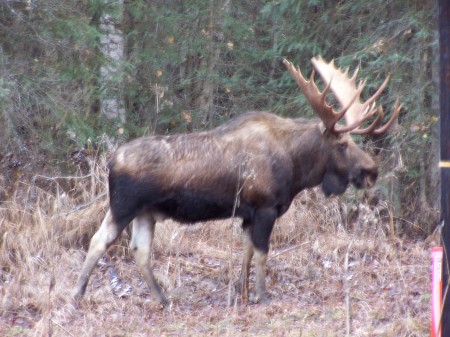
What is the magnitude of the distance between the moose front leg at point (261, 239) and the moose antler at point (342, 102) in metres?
1.16

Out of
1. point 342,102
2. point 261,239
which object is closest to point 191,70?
point 342,102

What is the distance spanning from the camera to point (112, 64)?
13523 millimetres

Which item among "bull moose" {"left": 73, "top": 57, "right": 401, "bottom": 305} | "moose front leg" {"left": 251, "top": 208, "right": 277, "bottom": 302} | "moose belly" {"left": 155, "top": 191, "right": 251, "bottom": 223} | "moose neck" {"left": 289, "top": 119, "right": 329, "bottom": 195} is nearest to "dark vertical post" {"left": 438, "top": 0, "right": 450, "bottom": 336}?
"bull moose" {"left": 73, "top": 57, "right": 401, "bottom": 305}

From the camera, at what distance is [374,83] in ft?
40.8

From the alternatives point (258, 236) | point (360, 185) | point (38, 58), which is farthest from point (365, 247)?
point (38, 58)

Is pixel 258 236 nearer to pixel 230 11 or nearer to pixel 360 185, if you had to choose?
pixel 360 185

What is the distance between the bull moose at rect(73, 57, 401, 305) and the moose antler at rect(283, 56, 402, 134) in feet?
0.04

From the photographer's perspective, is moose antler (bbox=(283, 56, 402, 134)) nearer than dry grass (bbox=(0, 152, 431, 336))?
No

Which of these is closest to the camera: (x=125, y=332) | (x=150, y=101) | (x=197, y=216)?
(x=125, y=332)

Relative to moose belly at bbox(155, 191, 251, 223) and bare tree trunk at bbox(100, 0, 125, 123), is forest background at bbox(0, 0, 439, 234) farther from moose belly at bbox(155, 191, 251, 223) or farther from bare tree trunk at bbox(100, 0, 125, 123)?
moose belly at bbox(155, 191, 251, 223)

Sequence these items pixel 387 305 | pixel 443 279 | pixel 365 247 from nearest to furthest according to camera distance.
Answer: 1. pixel 443 279
2. pixel 387 305
3. pixel 365 247

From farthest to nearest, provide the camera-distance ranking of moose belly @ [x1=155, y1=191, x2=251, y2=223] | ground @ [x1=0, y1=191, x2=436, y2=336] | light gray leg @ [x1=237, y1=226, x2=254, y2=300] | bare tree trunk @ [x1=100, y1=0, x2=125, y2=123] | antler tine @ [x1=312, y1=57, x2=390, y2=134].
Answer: bare tree trunk @ [x1=100, y1=0, x2=125, y2=123]
antler tine @ [x1=312, y1=57, x2=390, y2=134]
light gray leg @ [x1=237, y1=226, x2=254, y2=300]
moose belly @ [x1=155, y1=191, x2=251, y2=223]
ground @ [x1=0, y1=191, x2=436, y2=336]

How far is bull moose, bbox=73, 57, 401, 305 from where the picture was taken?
8.98 meters

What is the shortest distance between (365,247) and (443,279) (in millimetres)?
5054
